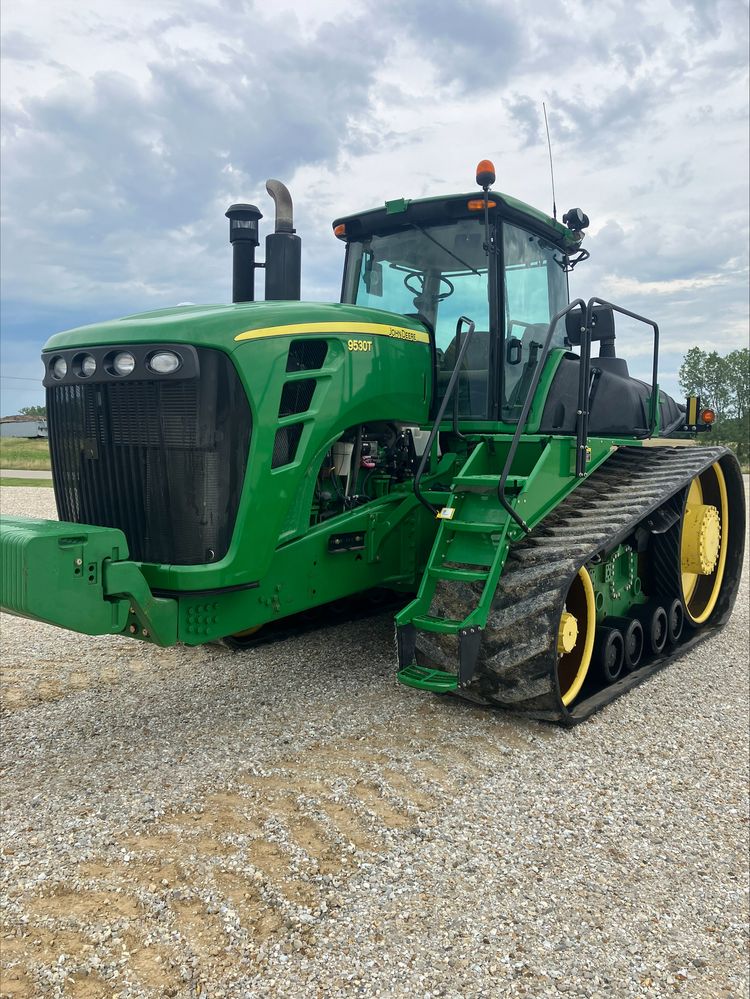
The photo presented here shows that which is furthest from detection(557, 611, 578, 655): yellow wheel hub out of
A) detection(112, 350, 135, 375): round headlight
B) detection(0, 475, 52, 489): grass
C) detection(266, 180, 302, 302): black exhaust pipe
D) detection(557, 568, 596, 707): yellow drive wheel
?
detection(0, 475, 52, 489): grass

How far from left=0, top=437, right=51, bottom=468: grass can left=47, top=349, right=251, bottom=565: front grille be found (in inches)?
873

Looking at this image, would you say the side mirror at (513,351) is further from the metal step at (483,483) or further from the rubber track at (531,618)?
the rubber track at (531,618)

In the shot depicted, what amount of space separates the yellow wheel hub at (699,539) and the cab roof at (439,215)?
2.51 metres

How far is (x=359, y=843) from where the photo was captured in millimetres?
3211

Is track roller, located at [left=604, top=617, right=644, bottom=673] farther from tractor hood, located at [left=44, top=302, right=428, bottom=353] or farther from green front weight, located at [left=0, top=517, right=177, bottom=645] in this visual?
green front weight, located at [left=0, top=517, right=177, bottom=645]

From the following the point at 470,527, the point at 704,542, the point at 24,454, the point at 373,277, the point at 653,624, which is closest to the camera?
the point at 470,527

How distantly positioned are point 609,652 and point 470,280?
8.29ft

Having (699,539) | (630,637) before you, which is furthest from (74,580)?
(699,539)

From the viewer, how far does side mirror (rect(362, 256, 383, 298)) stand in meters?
5.53

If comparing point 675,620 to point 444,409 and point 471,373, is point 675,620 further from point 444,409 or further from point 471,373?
point 444,409

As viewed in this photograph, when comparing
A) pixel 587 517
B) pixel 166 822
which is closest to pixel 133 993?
pixel 166 822

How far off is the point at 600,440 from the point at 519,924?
3.33 metres

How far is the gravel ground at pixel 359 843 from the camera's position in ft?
8.40

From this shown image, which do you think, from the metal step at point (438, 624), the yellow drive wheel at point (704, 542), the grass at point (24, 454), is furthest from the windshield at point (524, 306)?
the grass at point (24, 454)
